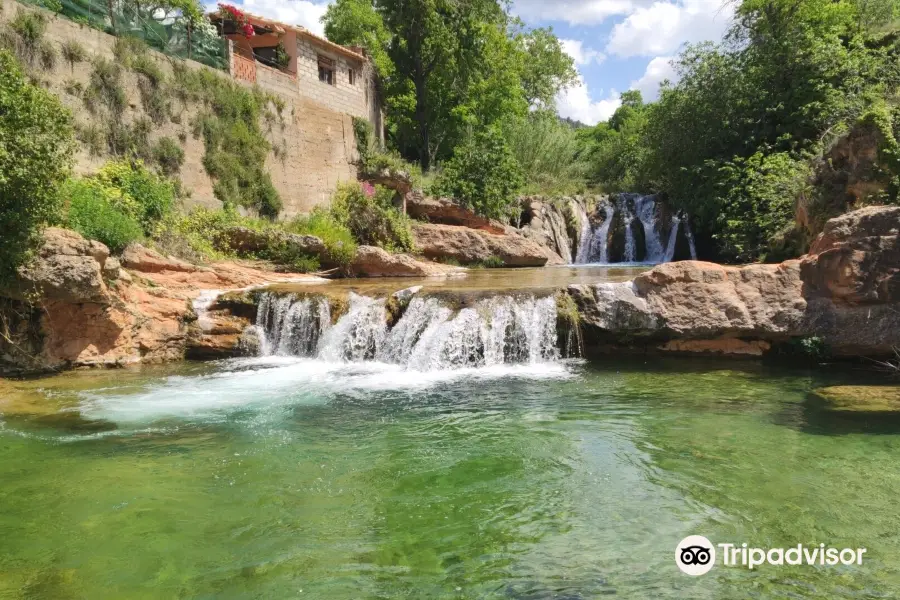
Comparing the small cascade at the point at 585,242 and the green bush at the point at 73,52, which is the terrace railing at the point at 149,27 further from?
the small cascade at the point at 585,242

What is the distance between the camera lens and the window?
22328mm

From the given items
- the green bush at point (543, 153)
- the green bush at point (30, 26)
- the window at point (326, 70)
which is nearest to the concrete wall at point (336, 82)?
the window at point (326, 70)

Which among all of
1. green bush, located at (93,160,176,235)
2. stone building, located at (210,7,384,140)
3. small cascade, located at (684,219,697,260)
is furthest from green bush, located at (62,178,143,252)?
small cascade, located at (684,219,697,260)

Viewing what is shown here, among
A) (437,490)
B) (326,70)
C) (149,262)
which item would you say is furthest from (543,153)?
(437,490)

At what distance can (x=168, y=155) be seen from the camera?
15578 millimetres

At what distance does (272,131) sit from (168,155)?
14.5 feet

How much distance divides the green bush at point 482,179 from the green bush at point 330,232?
5.14 meters

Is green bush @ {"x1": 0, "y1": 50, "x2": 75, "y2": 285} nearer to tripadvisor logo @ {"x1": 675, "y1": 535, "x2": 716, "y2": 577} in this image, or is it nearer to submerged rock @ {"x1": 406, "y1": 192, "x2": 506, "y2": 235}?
tripadvisor logo @ {"x1": 675, "y1": 535, "x2": 716, "y2": 577}

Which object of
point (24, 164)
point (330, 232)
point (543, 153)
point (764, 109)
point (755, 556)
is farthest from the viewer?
point (543, 153)

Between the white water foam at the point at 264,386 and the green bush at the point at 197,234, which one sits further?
the green bush at the point at 197,234

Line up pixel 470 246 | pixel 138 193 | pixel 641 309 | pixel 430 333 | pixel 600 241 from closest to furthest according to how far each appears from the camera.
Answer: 1. pixel 641 309
2. pixel 430 333
3. pixel 138 193
4. pixel 470 246
5. pixel 600 241

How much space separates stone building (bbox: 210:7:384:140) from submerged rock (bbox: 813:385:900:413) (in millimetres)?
18124

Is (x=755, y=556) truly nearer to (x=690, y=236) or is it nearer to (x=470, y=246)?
(x=470, y=246)

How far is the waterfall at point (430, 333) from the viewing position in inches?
372
